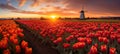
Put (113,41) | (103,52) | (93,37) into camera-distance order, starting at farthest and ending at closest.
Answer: (93,37), (113,41), (103,52)

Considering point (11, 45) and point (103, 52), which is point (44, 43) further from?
point (103, 52)

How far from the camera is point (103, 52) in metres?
6.01

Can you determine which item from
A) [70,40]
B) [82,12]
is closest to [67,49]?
[70,40]

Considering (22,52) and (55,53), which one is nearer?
(22,52)

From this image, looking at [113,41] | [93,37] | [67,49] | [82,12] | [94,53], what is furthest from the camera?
[82,12]

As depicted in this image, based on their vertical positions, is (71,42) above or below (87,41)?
below

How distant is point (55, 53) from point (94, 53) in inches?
149

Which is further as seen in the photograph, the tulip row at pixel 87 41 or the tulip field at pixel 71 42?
the tulip row at pixel 87 41

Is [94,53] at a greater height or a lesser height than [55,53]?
greater

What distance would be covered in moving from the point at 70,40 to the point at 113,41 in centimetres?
206

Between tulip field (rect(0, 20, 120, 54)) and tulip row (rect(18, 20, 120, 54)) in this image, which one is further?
tulip row (rect(18, 20, 120, 54))

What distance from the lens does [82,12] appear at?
7694 cm

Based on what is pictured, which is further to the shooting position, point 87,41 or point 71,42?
point 71,42

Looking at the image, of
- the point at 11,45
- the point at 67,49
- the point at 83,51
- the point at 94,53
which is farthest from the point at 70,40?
the point at 94,53
